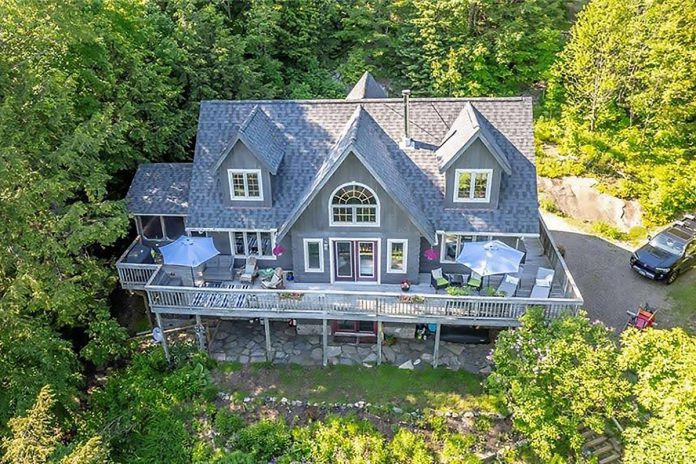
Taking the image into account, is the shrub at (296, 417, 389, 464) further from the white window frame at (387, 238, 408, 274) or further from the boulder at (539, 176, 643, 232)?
the boulder at (539, 176, 643, 232)

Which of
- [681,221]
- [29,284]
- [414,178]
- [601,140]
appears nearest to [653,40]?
[601,140]

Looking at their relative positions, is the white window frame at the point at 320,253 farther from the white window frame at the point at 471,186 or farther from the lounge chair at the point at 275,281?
the white window frame at the point at 471,186

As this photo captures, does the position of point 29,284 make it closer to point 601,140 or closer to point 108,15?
point 108,15

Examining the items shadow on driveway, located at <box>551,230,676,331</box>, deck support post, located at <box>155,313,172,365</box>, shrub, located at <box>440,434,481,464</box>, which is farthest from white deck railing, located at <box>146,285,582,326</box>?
shadow on driveway, located at <box>551,230,676,331</box>

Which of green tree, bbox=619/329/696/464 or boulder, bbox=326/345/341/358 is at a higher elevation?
green tree, bbox=619/329/696/464

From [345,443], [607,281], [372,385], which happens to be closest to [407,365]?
[372,385]

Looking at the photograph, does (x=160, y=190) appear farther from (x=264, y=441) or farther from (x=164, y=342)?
(x=264, y=441)
